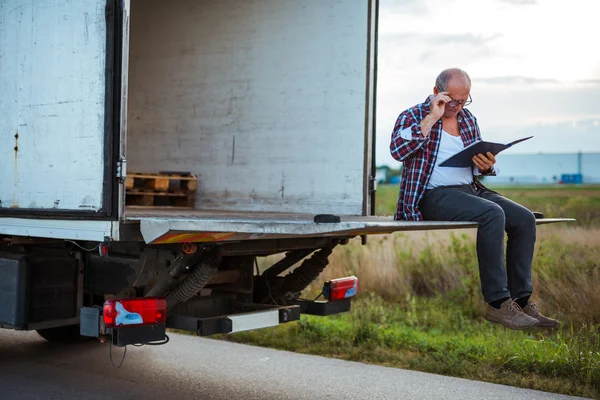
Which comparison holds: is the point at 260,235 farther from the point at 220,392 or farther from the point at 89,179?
the point at 220,392

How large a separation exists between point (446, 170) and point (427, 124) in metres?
0.41

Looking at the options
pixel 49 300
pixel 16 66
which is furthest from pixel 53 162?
pixel 49 300

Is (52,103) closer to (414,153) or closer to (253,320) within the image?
(253,320)

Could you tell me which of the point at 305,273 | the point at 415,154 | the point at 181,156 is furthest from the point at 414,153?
the point at 181,156

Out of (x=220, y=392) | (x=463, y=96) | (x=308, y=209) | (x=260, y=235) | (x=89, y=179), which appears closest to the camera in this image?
(x=260, y=235)

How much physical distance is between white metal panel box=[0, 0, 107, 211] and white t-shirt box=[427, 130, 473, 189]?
2.22 meters

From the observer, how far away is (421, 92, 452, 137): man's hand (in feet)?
16.3

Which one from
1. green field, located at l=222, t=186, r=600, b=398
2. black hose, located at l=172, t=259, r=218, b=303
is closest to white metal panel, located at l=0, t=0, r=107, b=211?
black hose, located at l=172, t=259, r=218, b=303

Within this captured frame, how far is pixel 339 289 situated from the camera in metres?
6.29

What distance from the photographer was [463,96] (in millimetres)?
5094

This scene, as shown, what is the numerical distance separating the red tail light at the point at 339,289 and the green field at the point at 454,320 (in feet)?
3.10

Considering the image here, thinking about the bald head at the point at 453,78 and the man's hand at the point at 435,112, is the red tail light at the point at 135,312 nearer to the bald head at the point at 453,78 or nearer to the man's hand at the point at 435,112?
the man's hand at the point at 435,112

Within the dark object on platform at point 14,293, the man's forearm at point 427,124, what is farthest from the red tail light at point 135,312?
the man's forearm at point 427,124

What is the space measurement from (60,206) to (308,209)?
221 centimetres
